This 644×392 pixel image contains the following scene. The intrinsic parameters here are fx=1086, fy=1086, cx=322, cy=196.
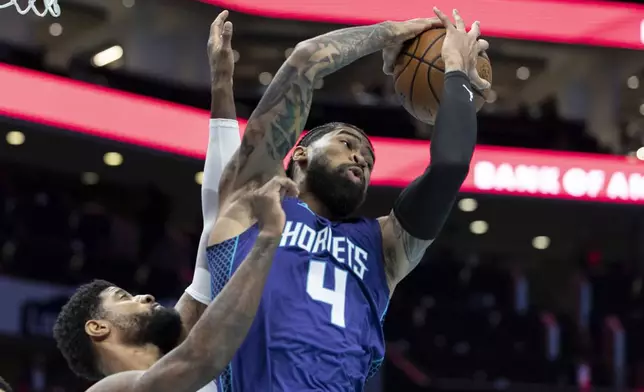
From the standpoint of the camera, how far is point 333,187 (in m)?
3.29

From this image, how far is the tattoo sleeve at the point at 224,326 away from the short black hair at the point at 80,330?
1.92ft

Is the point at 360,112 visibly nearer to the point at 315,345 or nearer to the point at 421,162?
the point at 421,162

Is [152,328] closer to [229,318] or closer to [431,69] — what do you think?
[229,318]

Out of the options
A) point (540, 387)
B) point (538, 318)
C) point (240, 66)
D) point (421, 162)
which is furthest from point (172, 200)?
point (540, 387)

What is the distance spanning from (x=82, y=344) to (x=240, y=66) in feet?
47.3

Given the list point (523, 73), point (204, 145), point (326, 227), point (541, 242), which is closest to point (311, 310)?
point (326, 227)

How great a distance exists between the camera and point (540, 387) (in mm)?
10617

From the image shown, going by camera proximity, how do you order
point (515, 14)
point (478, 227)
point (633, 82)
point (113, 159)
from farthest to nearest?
point (633, 82)
point (478, 227)
point (515, 14)
point (113, 159)

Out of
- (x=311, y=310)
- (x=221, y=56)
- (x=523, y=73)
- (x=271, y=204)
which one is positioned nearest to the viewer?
(x=271, y=204)

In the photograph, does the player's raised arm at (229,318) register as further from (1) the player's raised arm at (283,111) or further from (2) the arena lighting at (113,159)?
(2) the arena lighting at (113,159)

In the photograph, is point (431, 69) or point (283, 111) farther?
point (431, 69)

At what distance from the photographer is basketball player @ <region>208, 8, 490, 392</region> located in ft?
10.0

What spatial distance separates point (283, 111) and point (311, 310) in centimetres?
58

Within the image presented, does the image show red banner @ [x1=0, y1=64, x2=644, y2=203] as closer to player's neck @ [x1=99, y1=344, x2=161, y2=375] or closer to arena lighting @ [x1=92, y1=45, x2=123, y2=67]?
arena lighting @ [x1=92, y1=45, x2=123, y2=67]
